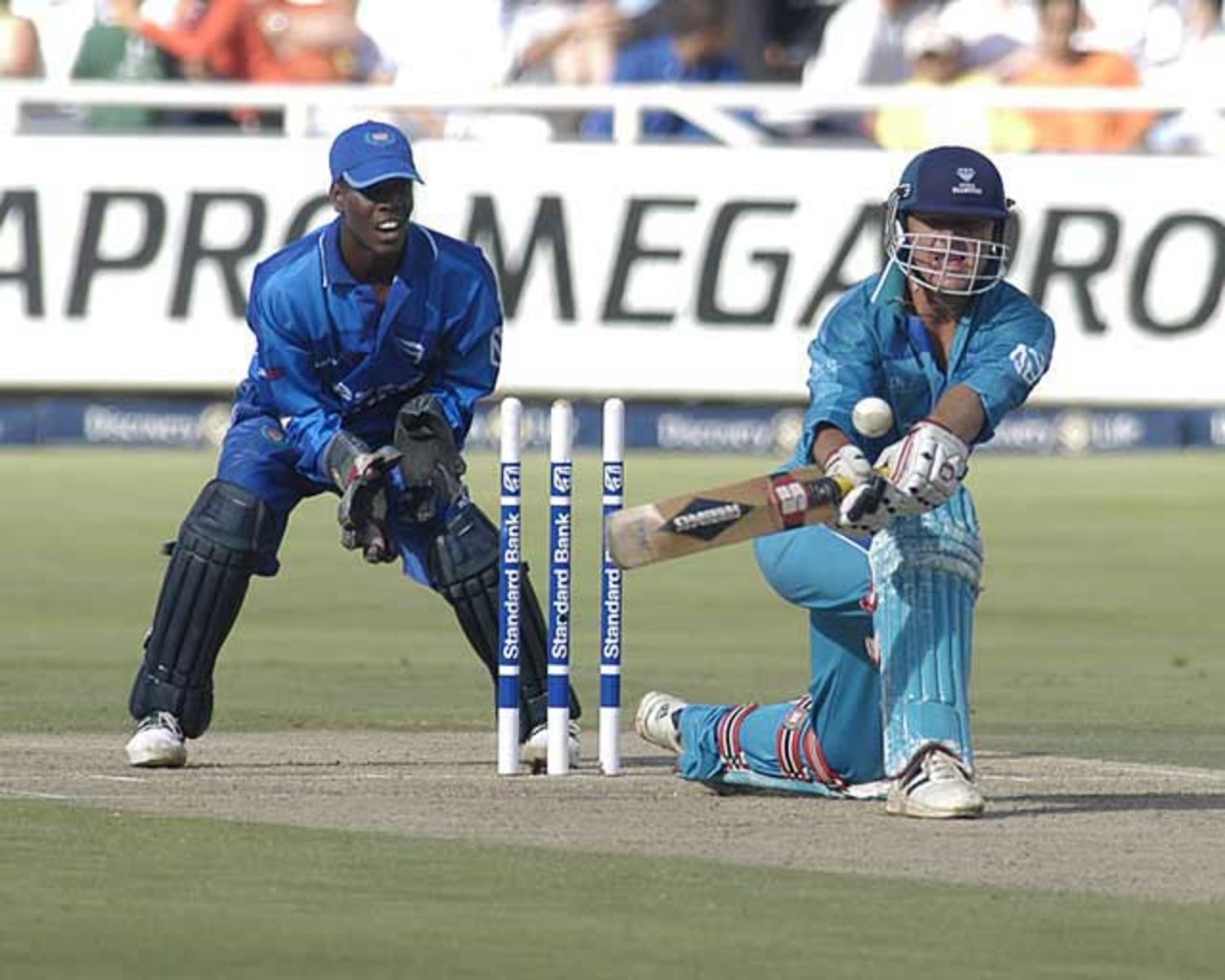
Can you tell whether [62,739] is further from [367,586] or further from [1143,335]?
[1143,335]

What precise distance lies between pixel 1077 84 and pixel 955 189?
15238 millimetres

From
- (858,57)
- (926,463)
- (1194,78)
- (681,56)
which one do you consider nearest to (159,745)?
(926,463)

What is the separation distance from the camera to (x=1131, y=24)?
28469 mm

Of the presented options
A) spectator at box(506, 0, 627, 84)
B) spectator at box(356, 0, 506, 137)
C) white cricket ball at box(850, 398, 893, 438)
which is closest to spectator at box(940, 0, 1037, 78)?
spectator at box(506, 0, 627, 84)

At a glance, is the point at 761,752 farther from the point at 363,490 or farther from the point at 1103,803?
the point at 363,490

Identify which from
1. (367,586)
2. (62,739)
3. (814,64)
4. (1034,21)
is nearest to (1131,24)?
(1034,21)

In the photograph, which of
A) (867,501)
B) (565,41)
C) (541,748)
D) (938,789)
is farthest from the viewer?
(565,41)

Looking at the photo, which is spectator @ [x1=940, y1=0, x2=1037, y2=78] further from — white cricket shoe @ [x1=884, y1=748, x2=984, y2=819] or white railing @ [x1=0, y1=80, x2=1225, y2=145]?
white cricket shoe @ [x1=884, y1=748, x2=984, y2=819]

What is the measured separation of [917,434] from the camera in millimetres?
9156

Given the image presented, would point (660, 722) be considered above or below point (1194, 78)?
below

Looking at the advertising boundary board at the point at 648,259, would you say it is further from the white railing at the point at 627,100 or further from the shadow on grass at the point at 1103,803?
the shadow on grass at the point at 1103,803

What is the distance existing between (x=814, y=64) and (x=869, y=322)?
17469mm

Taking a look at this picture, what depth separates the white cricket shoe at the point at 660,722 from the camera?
10312mm

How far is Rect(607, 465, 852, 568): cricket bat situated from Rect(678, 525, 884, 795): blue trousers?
39 centimetres
